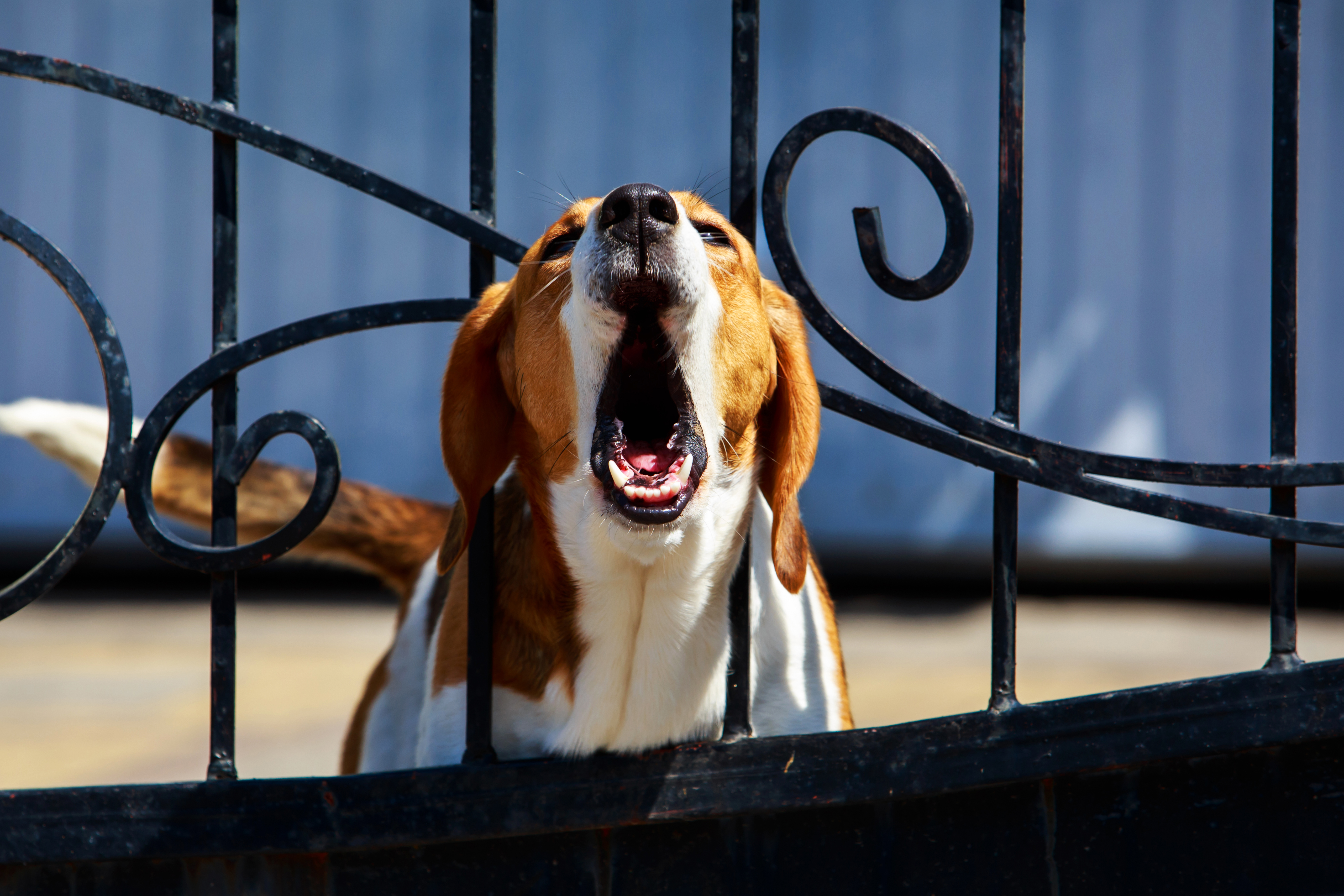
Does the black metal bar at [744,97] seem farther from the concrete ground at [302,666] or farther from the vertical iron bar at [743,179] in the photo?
the concrete ground at [302,666]

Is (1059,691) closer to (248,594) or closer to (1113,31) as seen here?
(1113,31)

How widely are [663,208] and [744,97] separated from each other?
0.70ft

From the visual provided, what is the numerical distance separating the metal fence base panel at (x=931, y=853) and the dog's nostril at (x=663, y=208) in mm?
916

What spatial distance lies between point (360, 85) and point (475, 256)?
5.70 meters

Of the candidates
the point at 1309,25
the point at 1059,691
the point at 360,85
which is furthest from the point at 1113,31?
the point at 360,85

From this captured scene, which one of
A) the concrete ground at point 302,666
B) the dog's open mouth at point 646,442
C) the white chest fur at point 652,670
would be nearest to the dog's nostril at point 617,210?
the dog's open mouth at point 646,442

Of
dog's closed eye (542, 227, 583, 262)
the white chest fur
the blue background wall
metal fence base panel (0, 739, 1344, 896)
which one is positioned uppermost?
the blue background wall

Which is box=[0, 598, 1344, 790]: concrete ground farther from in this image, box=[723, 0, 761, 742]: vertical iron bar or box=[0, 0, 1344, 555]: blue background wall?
box=[723, 0, 761, 742]: vertical iron bar

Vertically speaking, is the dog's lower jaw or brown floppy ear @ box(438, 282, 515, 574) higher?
brown floppy ear @ box(438, 282, 515, 574)

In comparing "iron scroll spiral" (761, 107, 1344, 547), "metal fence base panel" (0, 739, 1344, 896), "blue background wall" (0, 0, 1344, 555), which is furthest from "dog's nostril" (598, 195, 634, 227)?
"blue background wall" (0, 0, 1344, 555)

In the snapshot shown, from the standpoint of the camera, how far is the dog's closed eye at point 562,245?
6.09ft

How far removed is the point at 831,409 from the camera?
5.01 ft

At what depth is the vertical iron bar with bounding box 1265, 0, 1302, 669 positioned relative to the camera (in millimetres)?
1491

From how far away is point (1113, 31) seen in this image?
647 centimetres
